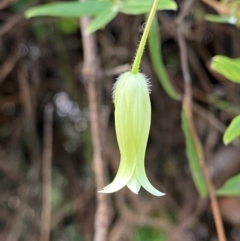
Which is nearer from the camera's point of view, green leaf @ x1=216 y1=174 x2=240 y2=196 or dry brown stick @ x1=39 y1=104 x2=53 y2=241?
green leaf @ x1=216 y1=174 x2=240 y2=196

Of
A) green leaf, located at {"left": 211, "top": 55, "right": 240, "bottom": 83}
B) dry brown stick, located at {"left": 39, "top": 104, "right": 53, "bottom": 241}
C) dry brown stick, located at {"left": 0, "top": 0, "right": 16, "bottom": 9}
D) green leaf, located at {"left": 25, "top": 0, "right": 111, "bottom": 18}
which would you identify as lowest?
dry brown stick, located at {"left": 39, "top": 104, "right": 53, "bottom": 241}

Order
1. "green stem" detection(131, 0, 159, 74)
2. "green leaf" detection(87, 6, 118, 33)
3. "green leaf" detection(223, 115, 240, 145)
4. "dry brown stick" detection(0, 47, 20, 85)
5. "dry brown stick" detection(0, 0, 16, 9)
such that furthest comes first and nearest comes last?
"dry brown stick" detection(0, 47, 20, 85) < "dry brown stick" detection(0, 0, 16, 9) < "green leaf" detection(87, 6, 118, 33) < "green leaf" detection(223, 115, 240, 145) < "green stem" detection(131, 0, 159, 74)

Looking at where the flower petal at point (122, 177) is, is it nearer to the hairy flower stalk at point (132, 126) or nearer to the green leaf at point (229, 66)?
the hairy flower stalk at point (132, 126)

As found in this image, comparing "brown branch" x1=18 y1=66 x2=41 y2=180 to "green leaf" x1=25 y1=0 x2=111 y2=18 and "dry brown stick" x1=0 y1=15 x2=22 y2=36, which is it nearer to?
"dry brown stick" x1=0 y1=15 x2=22 y2=36

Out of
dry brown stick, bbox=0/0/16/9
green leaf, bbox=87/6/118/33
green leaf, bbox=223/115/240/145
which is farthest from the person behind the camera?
dry brown stick, bbox=0/0/16/9

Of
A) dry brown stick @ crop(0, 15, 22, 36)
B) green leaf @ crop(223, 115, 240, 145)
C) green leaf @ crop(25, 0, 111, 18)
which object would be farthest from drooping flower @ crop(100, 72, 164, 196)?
dry brown stick @ crop(0, 15, 22, 36)

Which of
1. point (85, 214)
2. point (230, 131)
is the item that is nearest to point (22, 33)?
point (85, 214)

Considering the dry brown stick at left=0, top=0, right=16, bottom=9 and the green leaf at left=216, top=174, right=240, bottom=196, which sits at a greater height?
the dry brown stick at left=0, top=0, right=16, bottom=9

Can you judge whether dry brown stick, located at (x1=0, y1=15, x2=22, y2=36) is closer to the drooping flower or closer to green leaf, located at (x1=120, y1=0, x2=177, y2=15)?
green leaf, located at (x1=120, y1=0, x2=177, y2=15)
